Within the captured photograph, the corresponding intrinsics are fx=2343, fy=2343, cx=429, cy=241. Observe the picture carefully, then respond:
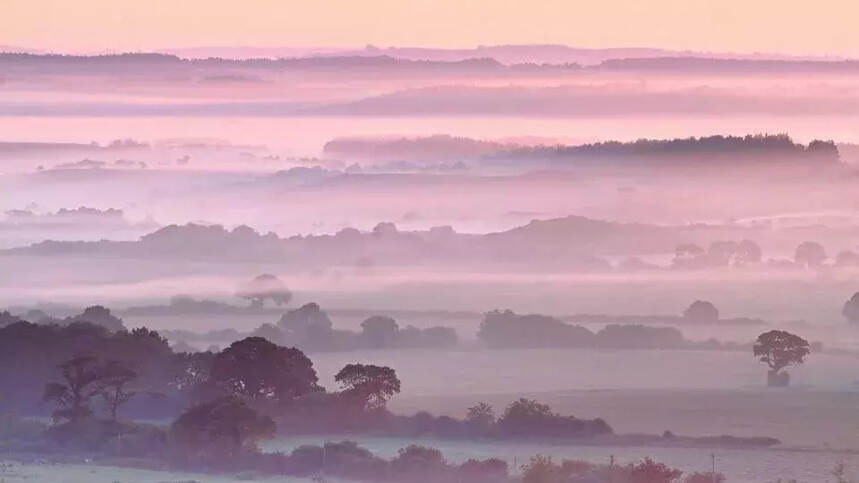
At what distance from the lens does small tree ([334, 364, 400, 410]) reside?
114 m

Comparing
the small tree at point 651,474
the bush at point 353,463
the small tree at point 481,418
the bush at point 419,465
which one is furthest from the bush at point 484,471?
the small tree at point 481,418

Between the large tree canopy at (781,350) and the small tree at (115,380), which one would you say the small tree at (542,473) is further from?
the large tree canopy at (781,350)

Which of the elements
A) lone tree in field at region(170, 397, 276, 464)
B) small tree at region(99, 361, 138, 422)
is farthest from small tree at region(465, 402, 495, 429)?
small tree at region(99, 361, 138, 422)

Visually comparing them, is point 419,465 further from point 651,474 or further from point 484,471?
point 651,474

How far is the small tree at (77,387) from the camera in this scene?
11006cm

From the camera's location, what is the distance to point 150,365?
121312mm

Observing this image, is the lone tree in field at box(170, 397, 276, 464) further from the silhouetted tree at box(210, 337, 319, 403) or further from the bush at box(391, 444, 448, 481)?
the silhouetted tree at box(210, 337, 319, 403)

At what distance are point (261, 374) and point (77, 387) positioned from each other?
880cm

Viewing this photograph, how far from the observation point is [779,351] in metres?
165

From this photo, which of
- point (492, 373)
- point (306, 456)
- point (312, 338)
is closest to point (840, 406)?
point (492, 373)

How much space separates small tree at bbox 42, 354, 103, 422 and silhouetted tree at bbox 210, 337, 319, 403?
581 cm

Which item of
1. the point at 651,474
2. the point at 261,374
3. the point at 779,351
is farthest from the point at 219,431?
the point at 779,351

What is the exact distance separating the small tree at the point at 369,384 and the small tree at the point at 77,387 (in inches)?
474

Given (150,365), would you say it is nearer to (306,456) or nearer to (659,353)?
(306,456)
